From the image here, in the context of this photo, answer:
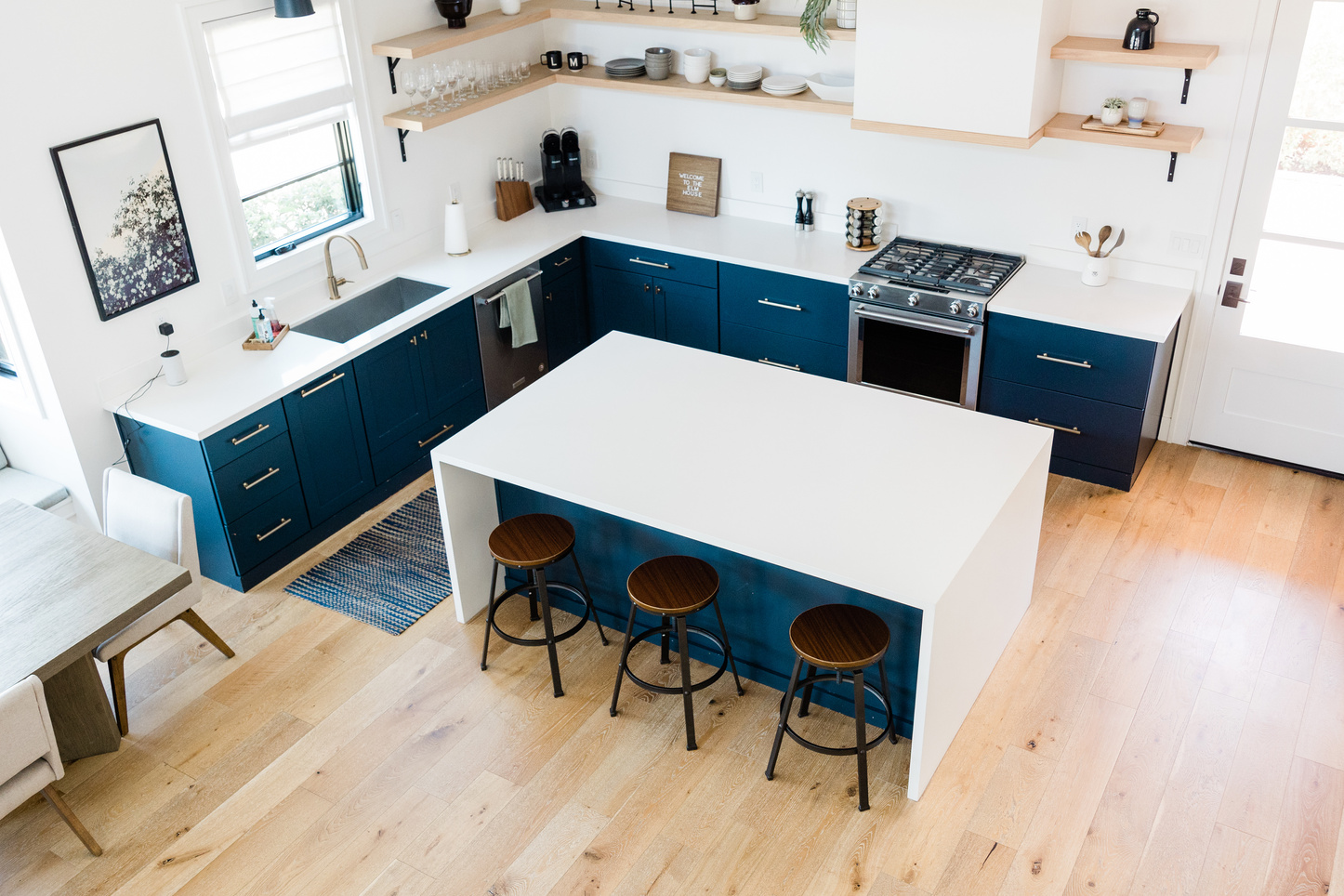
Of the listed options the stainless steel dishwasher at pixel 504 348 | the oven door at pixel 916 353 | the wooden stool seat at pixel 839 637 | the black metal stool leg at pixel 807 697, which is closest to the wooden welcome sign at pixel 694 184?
the stainless steel dishwasher at pixel 504 348

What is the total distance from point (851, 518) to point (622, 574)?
1.10 meters

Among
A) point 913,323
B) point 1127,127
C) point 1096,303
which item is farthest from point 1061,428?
point 1127,127

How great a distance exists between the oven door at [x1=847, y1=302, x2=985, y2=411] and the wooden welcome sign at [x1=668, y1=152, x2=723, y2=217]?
1296mm

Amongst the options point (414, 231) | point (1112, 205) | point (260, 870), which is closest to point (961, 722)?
point (260, 870)

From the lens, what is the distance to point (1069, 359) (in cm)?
489

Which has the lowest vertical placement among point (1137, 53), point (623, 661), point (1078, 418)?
point (623, 661)

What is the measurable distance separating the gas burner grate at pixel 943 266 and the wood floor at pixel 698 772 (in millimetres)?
1470

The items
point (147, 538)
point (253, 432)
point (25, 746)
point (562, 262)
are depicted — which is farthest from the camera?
point (562, 262)

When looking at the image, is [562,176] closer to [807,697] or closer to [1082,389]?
[1082,389]

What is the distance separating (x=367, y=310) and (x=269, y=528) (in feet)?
4.26

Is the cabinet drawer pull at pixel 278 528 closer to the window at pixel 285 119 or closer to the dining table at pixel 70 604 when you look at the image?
the dining table at pixel 70 604

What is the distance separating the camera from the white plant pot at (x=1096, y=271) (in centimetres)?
504

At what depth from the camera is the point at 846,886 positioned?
321cm

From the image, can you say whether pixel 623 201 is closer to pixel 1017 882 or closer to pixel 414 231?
pixel 414 231
